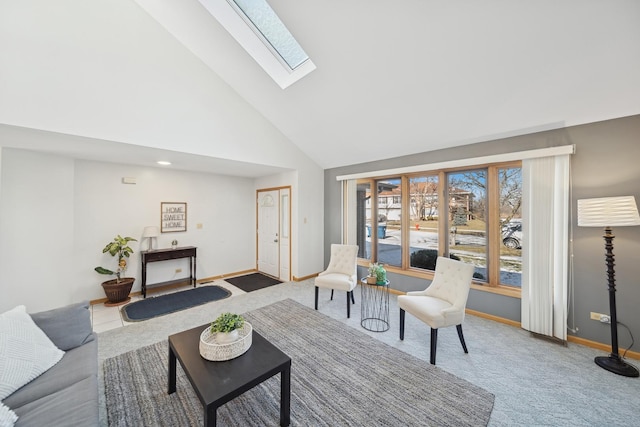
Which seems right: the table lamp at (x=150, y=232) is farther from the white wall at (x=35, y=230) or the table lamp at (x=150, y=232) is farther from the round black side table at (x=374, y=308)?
the round black side table at (x=374, y=308)

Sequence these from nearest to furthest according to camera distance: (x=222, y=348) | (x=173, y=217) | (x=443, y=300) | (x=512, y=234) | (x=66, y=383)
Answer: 1. (x=66, y=383)
2. (x=222, y=348)
3. (x=443, y=300)
4. (x=512, y=234)
5. (x=173, y=217)

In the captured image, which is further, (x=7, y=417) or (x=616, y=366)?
(x=616, y=366)

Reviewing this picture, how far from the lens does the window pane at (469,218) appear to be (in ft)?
10.9

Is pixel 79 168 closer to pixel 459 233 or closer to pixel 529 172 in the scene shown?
pixel 459 233

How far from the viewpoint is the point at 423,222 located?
12.8ft

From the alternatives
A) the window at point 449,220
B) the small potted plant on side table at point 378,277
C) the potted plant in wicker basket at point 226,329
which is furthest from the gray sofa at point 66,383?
the window at point 449,220

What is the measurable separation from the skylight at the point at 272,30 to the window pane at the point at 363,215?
2.45 m

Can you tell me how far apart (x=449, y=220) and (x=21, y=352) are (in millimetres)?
4510

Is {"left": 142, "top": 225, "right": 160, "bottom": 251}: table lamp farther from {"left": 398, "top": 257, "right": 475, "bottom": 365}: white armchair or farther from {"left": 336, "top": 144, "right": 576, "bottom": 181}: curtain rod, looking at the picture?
{"left": 398, "top": 257, "right": 475, "bottom": 365}: white armchair

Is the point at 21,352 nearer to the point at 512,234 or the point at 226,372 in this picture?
the point at 226,372

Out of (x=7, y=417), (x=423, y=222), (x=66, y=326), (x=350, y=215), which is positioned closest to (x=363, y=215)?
(x=350, y=215)

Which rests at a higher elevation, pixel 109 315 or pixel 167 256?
pixel 167 256

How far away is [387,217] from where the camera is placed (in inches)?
174

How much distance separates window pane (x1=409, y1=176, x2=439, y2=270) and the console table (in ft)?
13.3
